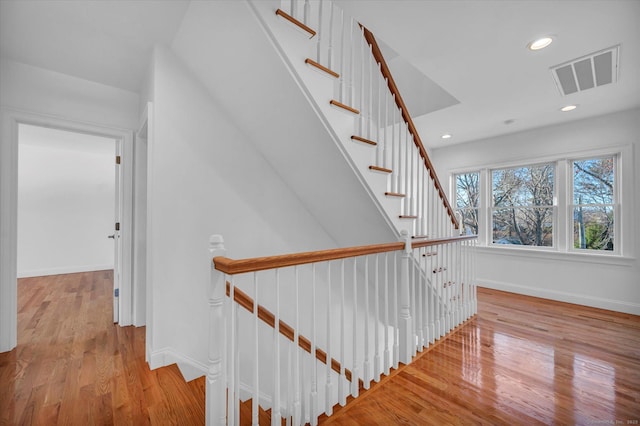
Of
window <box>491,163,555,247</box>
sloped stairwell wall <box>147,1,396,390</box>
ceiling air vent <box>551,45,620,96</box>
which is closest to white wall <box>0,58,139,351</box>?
sloped stairwell wall <box>147,1,396,390</box>

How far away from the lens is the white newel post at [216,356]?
1.17 m

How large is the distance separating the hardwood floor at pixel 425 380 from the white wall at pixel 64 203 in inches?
102

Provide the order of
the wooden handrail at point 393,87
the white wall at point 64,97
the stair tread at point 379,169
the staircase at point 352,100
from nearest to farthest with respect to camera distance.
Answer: the staircase at point 352,100 < the stair tread at point 379,169 < the wooden handrail at point 393,87 < the white wall at point 64,97

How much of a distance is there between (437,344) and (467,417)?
0.91m

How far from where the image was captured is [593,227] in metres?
3.59

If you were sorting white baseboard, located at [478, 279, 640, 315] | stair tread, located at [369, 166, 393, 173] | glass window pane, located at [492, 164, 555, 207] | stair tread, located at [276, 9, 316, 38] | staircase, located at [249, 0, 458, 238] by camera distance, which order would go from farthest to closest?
glass window pane, located at [492, 164, 555, 207], white baseboard, located at [478, 279, 640, 315], stair tread, located at [369, 166, 393, 173], staircase, located at [249, 0, 458, 238], stair tread, located at [276, 9, 316, 38]

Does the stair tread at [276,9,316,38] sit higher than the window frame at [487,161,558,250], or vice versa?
the stair tread at [276,9,316,38]

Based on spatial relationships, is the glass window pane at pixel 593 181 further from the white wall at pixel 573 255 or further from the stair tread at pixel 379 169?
the stair tread at pixel 379 169

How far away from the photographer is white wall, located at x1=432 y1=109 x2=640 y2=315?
3238 millimetres

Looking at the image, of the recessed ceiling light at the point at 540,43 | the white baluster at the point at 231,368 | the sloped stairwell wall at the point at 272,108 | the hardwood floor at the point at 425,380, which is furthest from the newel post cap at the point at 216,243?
the recessed ceiling light at the point at 540,43

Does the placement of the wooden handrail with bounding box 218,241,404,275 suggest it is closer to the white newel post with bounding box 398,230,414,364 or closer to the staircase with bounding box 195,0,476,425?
the staircase with bounding box 195,0,476,425

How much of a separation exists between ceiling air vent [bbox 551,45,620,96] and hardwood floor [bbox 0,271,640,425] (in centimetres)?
244

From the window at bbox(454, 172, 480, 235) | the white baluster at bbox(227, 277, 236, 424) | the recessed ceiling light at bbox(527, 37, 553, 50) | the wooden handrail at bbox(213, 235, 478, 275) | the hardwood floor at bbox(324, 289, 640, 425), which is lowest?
the hardwood floor at bbox(324, 289, 640, 425)

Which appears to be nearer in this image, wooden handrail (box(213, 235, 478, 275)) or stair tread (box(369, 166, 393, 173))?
wooden handrail (box(213, 235, 478, 275))
